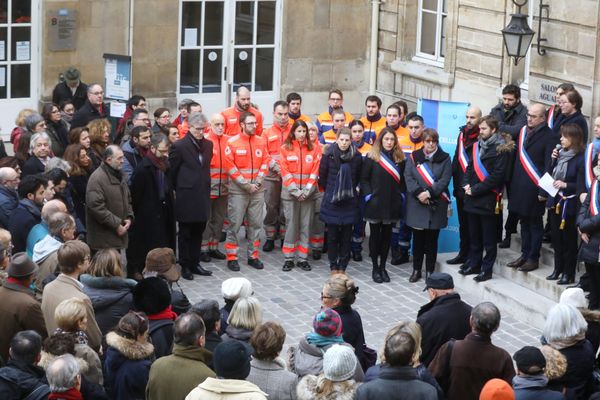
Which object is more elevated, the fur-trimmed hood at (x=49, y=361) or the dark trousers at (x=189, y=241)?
the fur-trimmed hood at (x=49, y=361)

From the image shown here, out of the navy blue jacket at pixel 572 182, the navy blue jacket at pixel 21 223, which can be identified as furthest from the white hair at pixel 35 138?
the navy blue jacket at pixel 572 182

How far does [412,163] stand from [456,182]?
20.6 inches

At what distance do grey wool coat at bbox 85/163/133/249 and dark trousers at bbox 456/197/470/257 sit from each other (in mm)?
3529

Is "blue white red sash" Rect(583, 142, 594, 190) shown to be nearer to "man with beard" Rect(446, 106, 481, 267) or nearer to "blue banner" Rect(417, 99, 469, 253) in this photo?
"man with beard" Rect(446, 106, 481, 267)

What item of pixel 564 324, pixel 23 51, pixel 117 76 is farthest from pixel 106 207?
pixel 23 51

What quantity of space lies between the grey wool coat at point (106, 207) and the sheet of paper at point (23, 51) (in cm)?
637

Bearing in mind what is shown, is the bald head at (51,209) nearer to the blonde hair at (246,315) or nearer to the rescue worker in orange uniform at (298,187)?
the blonde hair at (246,315)

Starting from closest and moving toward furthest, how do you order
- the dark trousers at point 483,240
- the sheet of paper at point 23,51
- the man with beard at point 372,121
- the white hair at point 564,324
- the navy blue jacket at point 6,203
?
1. the white hair at point 564,324
2. the navy blue jacket at point 6,203
3. the dark trousers at point 483,240
4. the man with beard at point 372,121
5. the sheet of paper at point 23,51

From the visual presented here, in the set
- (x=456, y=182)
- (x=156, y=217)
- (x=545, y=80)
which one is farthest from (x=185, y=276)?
(x=545, y=80)

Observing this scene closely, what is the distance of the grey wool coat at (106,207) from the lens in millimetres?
12023

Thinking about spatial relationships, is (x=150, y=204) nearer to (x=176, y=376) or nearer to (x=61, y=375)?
(x=176, y=376)

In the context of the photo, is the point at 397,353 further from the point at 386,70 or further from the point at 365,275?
the point at 386,70

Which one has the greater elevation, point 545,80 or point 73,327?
point 545,80

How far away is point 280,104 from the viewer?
14117mm
